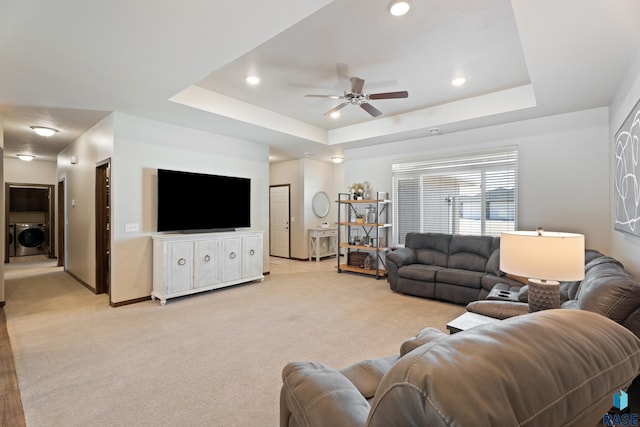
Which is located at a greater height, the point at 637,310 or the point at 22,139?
the point at 22,139

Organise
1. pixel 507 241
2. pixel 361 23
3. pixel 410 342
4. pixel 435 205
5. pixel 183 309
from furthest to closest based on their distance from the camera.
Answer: pixel 435 205
pixel 183 309
pixel 361 23
pixel 507 241
pixel 410 342

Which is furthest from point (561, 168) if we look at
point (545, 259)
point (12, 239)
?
point (12, 239)

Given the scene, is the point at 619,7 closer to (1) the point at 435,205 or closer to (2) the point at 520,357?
(2) the point at 520,357

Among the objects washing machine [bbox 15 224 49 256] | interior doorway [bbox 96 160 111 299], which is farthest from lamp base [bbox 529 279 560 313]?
washing machine [bbox 15 224 49 256]

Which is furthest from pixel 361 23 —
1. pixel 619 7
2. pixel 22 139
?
pixel 22 139

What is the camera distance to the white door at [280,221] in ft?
27.2

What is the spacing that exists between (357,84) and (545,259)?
257 cm

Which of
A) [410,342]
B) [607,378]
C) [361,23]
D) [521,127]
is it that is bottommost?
[410,342]

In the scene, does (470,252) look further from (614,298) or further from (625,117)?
(614,298)

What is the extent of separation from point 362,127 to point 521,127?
251cm

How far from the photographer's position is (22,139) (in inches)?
226

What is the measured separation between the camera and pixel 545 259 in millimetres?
1774

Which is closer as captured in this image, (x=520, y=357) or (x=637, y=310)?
(x=520, y=357)

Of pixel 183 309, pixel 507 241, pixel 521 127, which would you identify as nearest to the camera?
pixel 507 241
